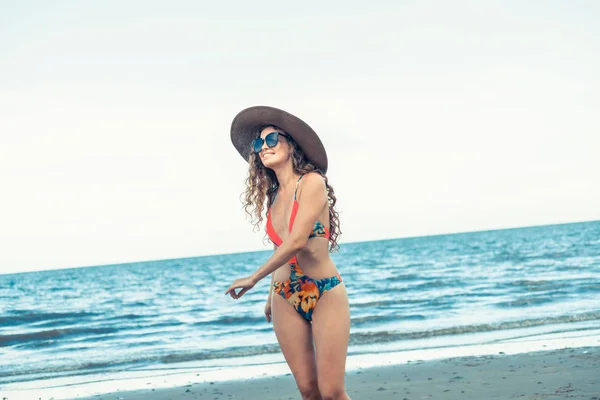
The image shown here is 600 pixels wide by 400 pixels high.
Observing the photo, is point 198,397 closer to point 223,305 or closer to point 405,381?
point 405,381

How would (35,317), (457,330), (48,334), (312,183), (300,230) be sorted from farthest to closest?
(35,317), (48,334), (457,330), (312,183), (300,230)

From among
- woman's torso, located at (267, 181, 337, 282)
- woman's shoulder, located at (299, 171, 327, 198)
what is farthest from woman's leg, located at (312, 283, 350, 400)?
woman's shoulder, located at (299, 171, 327, 198)

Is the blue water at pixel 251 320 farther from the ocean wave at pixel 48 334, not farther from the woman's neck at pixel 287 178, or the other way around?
the woman's neck at pixel 287 178

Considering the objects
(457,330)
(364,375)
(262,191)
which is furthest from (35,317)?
(262,191)

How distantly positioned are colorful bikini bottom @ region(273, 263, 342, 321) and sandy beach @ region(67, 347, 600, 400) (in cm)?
333

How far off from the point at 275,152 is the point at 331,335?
3.25ft

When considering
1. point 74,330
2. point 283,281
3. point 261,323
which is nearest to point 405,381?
point 283,281

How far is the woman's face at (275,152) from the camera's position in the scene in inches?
134

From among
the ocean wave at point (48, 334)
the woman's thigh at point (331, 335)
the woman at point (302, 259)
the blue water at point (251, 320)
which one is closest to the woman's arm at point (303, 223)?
the woman at point (302, 259)

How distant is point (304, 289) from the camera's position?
3230 millimetres

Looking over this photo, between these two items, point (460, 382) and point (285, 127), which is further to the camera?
point (460, 382)

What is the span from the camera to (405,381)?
6902mm

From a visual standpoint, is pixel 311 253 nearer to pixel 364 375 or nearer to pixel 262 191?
pixel 262 191

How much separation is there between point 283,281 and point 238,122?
3.00 feet
